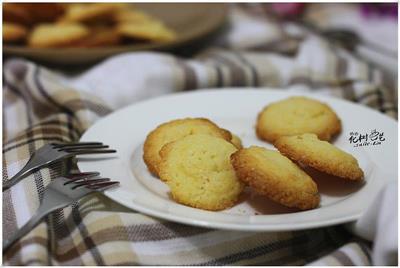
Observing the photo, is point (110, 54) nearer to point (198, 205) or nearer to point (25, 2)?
point (25, 2)

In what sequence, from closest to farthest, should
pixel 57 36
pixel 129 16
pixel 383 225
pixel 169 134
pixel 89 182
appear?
pixel 383 225 < pixel 89 182 < pixel 169 134 < pixel 57 36 < pixel 129 16

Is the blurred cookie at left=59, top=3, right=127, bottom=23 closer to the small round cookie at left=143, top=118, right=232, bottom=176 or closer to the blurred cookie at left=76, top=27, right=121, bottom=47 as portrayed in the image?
the blurred cookie at left=76, top=27, right=121, bottom=47

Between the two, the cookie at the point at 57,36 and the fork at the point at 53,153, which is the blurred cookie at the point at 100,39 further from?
the fork at the point at 53,153

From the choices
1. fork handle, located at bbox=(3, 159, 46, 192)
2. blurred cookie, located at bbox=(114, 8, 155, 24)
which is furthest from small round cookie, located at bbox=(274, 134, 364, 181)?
blurred cookie, located at bbox=(114, 8, 155, 24)

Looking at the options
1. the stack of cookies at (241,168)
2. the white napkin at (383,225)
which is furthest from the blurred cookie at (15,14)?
the white napkin at (383,225)

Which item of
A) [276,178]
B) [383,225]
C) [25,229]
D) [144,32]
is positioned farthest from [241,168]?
[144,32]

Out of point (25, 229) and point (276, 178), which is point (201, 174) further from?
point (25, 229)
